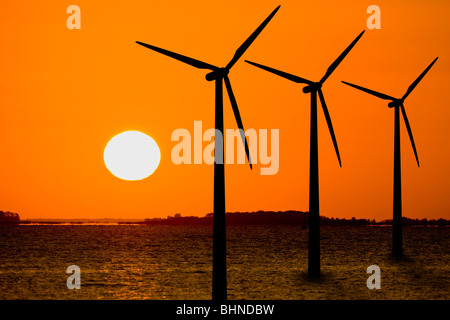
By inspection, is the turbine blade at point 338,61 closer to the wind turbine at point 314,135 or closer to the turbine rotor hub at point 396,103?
the wind turbine at point 314,135

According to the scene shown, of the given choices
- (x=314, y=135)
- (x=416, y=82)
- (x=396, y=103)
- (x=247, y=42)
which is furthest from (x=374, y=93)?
(x=247, y=42)

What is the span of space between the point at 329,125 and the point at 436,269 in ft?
125

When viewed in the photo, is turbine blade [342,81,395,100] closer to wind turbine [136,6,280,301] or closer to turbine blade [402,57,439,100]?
turbine blade [402,57,439,100]

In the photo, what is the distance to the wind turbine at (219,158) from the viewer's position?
33719 millimetres

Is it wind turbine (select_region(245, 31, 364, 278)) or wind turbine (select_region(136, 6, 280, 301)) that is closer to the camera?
wind turbine (select_region(136, 6, 280, 301))

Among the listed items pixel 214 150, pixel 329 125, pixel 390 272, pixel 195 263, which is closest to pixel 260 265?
pixel 195 263

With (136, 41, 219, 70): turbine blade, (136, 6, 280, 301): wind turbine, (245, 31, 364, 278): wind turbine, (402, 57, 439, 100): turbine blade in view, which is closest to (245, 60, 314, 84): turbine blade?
(245, 31, 364, 278): wind turbine

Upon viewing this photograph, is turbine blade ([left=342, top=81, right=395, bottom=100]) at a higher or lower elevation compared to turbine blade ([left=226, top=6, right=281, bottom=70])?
higher

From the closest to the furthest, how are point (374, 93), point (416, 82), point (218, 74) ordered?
point (218, 74)
point (374, 93)
point (416, 82)

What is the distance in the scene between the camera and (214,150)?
108ft

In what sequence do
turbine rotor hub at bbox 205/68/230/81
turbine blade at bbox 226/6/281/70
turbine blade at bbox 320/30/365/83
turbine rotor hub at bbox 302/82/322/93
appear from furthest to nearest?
turbine blade at bbox 320/30/365/83 → turbine rotor hub at bbox 302/82/322/93 → turbine blade at bbox 226/6/281/70 → turbine rotor hub at bbox 205/68/230/81

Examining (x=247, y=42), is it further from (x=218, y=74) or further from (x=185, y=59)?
(x=185, y=59)

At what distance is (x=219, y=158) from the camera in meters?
33.3

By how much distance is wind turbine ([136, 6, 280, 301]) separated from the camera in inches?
1328
